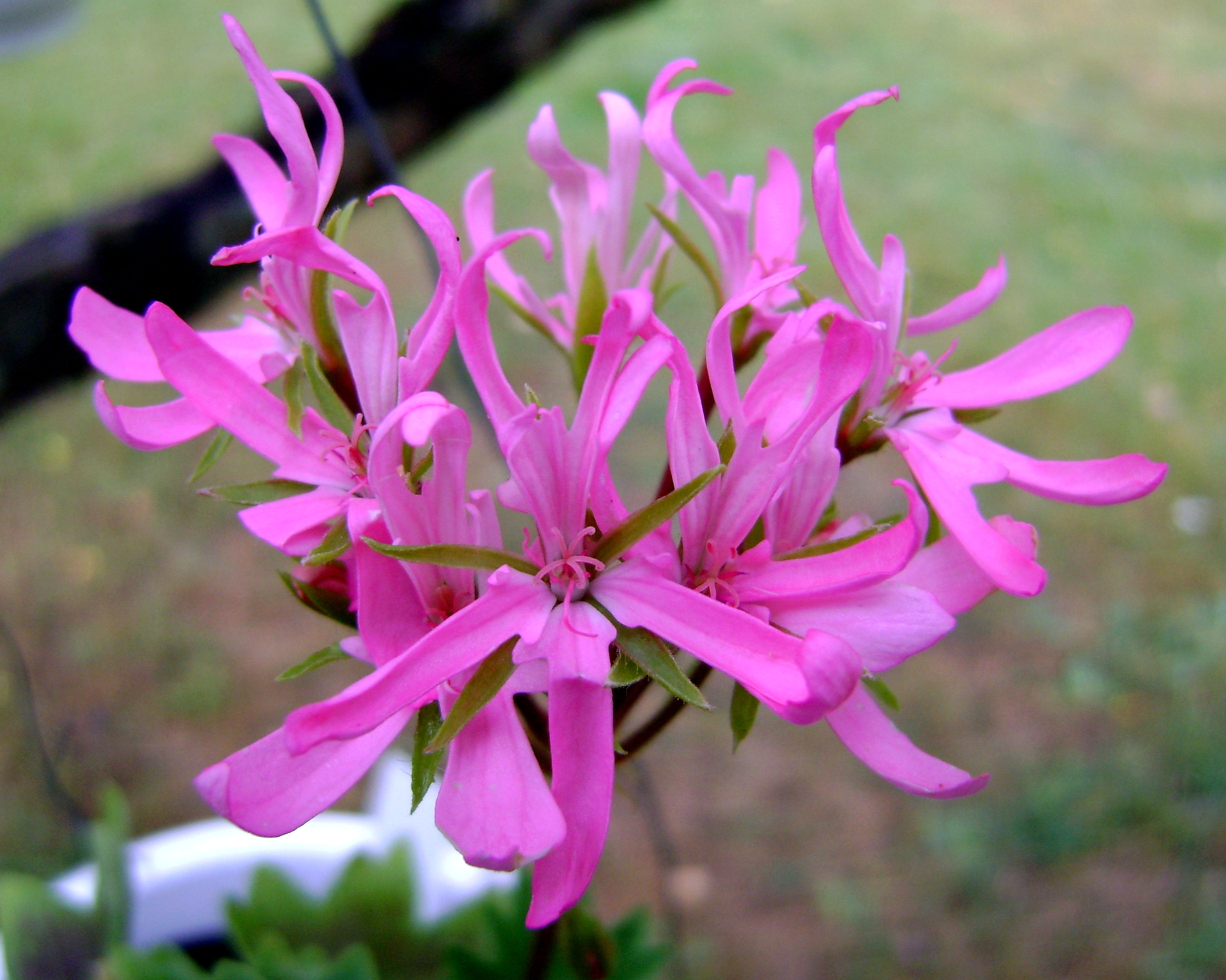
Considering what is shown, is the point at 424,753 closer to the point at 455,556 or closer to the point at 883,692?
the point at 455,556

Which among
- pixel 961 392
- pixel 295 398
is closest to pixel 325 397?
pixel 295 398

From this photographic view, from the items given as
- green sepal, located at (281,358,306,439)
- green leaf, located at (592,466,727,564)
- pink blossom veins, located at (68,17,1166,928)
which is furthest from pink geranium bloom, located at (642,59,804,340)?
green sepal, located at (281,358,306,439)

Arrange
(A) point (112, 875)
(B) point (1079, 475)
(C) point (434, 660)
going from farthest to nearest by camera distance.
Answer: (A) point (112, 875), (B) point (1079, 475), (C) point (434, 660)

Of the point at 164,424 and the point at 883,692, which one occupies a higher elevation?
the point at 164,424

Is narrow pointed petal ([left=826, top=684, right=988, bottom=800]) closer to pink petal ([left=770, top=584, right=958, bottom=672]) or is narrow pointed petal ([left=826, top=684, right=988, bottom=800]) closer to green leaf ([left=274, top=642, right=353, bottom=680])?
pink petal ([left=770, top=584, right=958, bottom=672])

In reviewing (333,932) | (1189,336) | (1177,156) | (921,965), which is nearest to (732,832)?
(921,965)

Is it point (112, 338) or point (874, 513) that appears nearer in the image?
point (112, 338)
